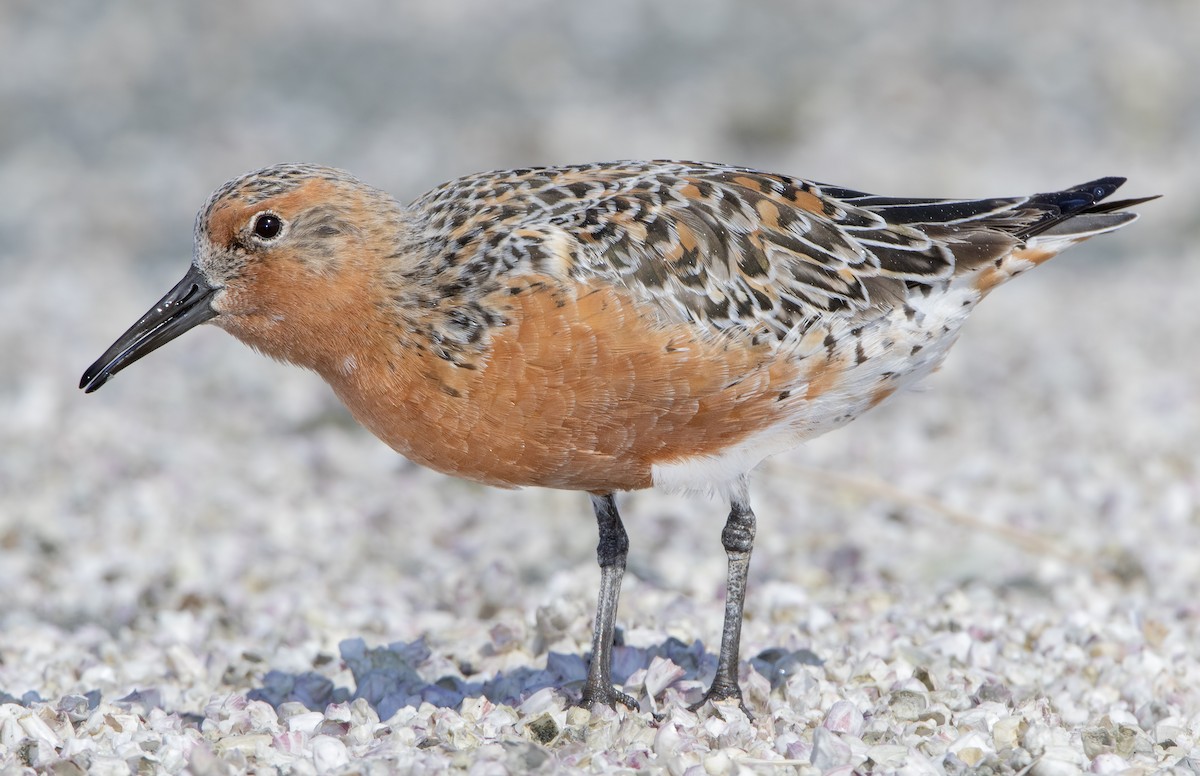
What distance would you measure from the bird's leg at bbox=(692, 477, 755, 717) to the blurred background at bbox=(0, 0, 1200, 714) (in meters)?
0.86

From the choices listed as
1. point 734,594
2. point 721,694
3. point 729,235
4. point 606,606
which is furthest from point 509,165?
point 721,694

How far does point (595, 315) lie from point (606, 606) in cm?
139

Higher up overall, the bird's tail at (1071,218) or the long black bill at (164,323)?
the bird's tail at (1071,218)

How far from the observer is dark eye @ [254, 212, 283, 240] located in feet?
19.4

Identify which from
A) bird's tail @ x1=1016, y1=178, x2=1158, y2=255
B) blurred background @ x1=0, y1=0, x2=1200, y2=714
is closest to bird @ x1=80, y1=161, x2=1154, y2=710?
bird's tail @ x1=1016, y1=178, x2=1158, y2=255

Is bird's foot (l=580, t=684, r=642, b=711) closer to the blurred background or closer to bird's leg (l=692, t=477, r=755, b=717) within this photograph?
bird's leg (l=692, t=477, r=755, b=717)

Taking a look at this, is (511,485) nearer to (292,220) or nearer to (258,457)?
(292,220)

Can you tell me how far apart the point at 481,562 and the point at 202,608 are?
64.3 inches

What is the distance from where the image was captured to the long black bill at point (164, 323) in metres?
5.98

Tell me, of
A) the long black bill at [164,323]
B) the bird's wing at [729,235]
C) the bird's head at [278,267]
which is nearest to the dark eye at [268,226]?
the bird's head at [278,267]

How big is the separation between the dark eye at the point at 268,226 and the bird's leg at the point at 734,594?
2.16 m

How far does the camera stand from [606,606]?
6.30 metres

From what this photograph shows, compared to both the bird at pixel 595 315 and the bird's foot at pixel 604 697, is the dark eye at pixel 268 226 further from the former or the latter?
the bird's foot at pixel 604 697

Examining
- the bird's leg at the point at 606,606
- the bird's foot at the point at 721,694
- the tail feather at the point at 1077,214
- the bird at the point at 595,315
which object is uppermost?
the tail feather at the point at 1077,214
